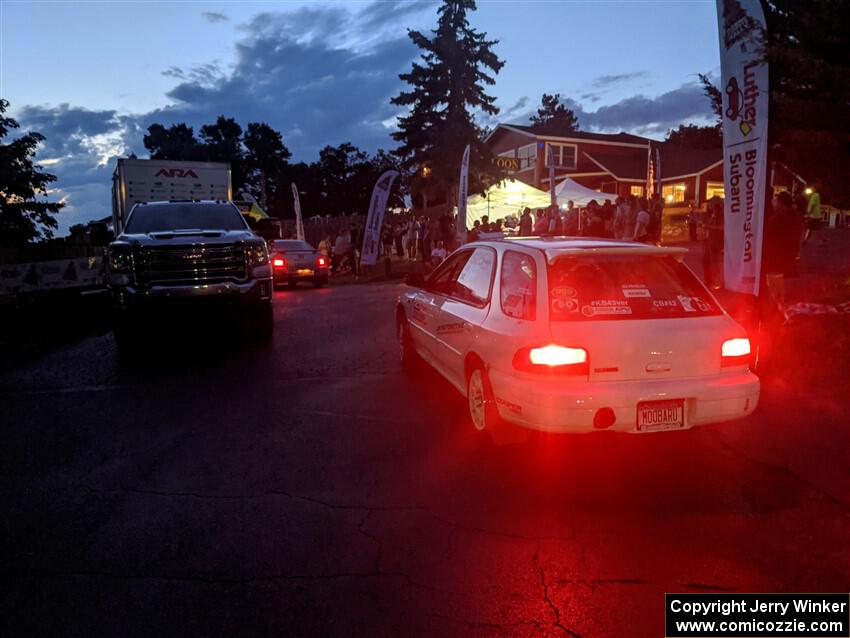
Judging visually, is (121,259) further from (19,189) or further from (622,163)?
(622,163)

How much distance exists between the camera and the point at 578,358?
408 cm

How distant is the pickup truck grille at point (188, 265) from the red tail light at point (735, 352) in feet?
21.9

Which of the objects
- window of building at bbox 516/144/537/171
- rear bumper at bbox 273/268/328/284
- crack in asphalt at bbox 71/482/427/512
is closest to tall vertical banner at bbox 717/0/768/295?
crack in asphalt at bbox 71/482/427/512

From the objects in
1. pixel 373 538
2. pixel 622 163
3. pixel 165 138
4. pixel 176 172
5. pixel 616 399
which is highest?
pixel 165 138

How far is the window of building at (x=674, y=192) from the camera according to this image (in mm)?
45219

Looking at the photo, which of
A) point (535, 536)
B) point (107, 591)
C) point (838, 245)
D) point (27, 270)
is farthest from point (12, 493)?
point (838, 245)

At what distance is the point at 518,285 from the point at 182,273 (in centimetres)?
573

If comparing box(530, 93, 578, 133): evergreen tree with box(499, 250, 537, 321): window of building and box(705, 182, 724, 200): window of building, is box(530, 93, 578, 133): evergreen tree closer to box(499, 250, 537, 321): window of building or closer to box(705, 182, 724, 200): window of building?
box(705, 182, 724, 200): window of building

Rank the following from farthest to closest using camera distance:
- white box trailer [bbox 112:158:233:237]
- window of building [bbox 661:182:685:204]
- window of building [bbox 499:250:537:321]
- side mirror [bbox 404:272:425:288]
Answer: window of building [bbox 661:182:685:204] < white box trailer [bbox 112:158:233:237] < side mirror [bbox 404:272:425:288] < window of building [bbox 499:250:537:321]

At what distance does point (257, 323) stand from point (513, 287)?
19.9 ft

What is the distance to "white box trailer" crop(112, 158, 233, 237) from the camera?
14578mm

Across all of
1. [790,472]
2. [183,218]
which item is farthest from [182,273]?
[790,472]

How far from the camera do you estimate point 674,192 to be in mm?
46094

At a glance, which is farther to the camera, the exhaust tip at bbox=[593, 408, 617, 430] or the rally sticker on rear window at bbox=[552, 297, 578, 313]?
the rally sticker on rear window at bbox=[552, 297, 578, 313]
